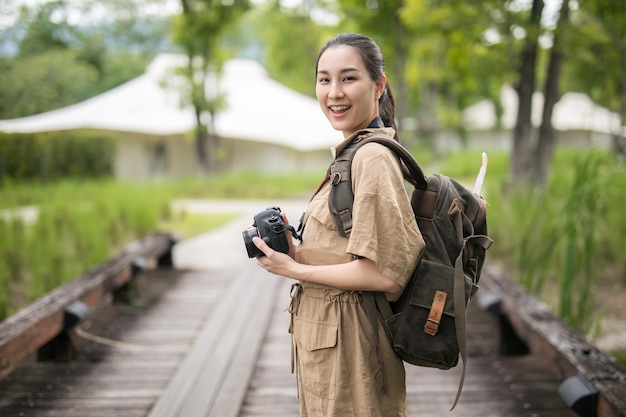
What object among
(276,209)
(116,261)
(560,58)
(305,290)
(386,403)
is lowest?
(116,261)

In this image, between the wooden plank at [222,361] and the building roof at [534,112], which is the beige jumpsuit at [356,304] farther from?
the building roof at [534,112]

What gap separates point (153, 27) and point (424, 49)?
33.4 ft

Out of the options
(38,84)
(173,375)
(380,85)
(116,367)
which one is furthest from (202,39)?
(380,85)

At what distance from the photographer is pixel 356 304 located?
1538mm

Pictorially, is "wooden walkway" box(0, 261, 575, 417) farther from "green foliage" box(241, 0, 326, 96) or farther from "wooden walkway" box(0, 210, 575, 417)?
"green foliage" box(241, 0, 326, 96)

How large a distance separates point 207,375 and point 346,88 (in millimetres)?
Answer: 2206

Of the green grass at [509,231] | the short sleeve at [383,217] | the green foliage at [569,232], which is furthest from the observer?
the green grass at [509,231]

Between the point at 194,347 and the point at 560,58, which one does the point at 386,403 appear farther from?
the point at 560,58

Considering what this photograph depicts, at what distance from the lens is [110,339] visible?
399cm

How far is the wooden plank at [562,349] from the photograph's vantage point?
2.30 meters

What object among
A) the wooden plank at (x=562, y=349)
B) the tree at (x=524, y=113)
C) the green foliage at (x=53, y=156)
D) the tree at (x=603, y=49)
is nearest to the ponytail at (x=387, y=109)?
the wooden plank at (x=562, y=349)

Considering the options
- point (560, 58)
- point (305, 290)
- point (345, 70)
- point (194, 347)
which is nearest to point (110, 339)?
point (194, 347)

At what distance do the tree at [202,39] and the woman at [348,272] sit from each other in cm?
1498

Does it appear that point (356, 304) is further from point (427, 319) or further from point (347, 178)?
point (347, 178)
